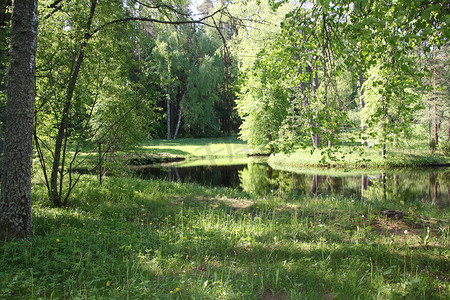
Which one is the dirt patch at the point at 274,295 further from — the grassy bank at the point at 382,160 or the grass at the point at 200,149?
the grass at the point at 200,149

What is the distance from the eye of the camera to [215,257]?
3998 millimetres

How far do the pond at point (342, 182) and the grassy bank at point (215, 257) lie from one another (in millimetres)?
4747

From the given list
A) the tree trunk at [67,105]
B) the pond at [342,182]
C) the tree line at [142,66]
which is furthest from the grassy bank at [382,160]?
the tree trunk at [67,105]

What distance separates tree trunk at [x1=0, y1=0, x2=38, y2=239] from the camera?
383 centimetres

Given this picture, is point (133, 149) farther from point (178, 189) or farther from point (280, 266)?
point (280, 266)

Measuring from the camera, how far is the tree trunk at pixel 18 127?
12.6 ft

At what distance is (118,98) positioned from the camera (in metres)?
7.03

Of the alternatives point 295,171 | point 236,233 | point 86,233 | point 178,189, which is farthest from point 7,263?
point 295,171

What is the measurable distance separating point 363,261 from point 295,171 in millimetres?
14593

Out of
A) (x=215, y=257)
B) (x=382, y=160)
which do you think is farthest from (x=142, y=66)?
(x=382, y=160)

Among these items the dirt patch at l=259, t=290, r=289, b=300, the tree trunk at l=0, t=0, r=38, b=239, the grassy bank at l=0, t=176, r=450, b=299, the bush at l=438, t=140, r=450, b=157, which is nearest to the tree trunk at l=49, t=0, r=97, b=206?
the grassy bank at l=0, t=176, r=450, b=299

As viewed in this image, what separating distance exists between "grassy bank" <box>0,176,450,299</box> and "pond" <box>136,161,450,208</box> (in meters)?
4.75

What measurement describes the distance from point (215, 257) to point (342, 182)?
11.6 metres

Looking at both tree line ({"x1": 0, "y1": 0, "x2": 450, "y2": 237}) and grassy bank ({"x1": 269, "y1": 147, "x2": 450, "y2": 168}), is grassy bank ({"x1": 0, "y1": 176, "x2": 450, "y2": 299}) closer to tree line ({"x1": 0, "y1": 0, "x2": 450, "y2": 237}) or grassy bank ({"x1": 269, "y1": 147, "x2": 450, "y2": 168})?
tree line ({"x1": 0, "y1": 0, "x2": 450, "y2": 237})
